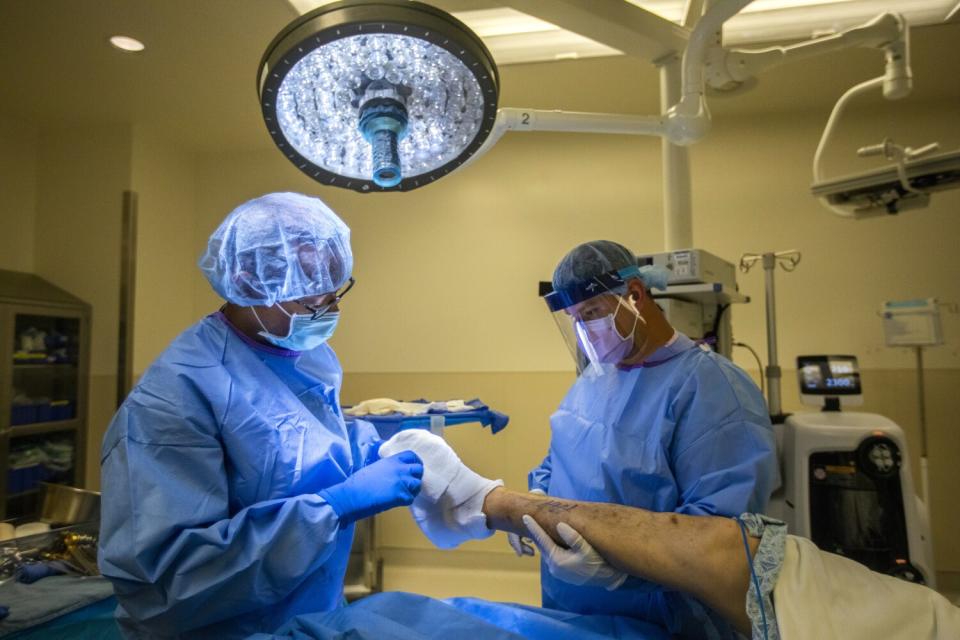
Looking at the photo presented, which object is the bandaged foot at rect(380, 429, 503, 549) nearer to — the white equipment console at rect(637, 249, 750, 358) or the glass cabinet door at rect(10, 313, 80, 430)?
the white equipment console at rect(637, 249, 750, 358)

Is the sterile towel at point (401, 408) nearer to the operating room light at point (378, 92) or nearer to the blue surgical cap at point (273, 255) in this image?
the blue surgical cap at point (273, 255)

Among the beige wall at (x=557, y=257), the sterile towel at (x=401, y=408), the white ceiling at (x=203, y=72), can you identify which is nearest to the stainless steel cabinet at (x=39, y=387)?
the beige wall at (x=557, y=257)

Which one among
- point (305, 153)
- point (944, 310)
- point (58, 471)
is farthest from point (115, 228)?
point (944, 310)

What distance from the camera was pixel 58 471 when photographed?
2932 mm

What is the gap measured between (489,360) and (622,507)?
2134 mm

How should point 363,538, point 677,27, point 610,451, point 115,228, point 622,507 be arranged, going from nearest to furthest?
point 622,507
point 610,451
point 677,27
point 363,538
point 115,228

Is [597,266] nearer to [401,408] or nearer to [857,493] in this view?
[857,493]

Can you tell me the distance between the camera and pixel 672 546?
907 millimetres

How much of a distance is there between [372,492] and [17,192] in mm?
3452

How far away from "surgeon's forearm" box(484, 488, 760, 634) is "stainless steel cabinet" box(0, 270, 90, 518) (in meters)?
2.88

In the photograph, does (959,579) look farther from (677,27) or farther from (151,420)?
(151,420)

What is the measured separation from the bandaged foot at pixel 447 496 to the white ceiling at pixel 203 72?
1.46 metres

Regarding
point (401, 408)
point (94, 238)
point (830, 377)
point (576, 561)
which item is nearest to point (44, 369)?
point (94, 238)

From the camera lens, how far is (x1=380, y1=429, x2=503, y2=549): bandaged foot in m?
1.11
